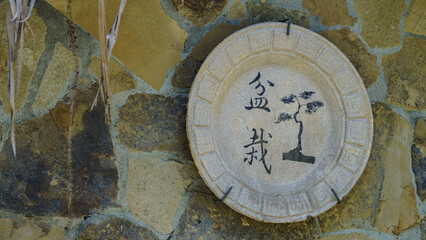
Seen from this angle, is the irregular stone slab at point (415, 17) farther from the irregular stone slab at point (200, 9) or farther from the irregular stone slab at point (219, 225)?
the irregular stone slab at point (219, 225)

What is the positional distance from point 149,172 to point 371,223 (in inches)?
39.7

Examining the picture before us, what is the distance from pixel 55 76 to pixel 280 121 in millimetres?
982

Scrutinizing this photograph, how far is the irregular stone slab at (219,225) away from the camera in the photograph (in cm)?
220

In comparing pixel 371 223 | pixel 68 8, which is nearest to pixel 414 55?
pixel 371 223

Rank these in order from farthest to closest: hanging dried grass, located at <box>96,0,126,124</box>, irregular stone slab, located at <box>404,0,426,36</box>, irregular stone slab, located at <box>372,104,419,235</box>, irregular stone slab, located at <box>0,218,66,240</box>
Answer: irregular stone slab, located at <box>404,0,426,36</box> → irregular stone slab, located at <box>372,104,419,235</box> → irregular stone slab, located at <box>0,218,66,240</box> → hanging dried grass, located at <box>96,0,126,124</box>

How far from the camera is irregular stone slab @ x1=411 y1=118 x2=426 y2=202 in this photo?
2367 millimetres

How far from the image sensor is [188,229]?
220 cm

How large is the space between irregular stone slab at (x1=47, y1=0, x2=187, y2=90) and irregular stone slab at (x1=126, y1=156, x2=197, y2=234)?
347 mm

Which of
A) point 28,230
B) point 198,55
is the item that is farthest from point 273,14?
point 28,230

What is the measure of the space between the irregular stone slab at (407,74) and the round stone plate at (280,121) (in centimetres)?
22

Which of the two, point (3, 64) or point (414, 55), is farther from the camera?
point (414, 55)

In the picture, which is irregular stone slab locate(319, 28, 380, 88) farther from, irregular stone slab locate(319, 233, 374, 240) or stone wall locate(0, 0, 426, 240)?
irregular stone slab locate(319, 233, 374, 240)

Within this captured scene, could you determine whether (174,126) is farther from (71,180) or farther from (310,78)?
(310,78)

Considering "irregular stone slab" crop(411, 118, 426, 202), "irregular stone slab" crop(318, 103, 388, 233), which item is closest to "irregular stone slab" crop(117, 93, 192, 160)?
"irregular stone slab" crop(318, 103, 388, 233)
